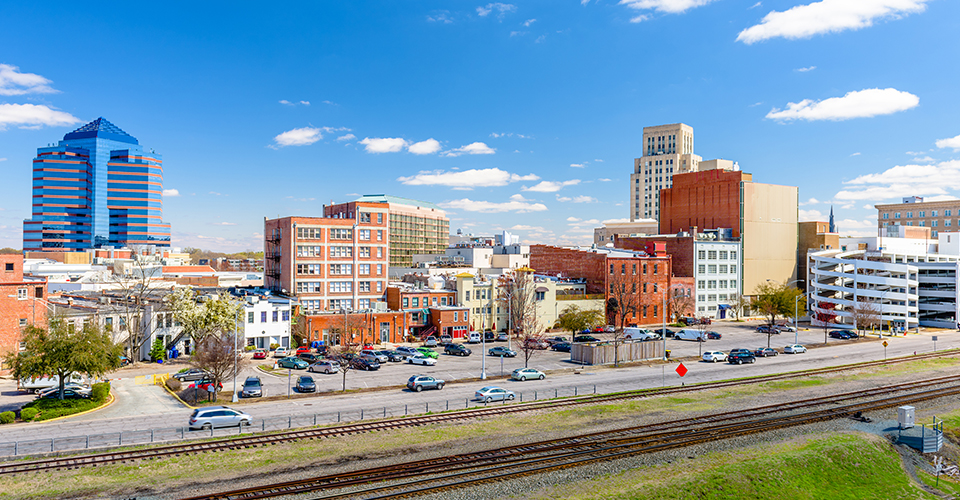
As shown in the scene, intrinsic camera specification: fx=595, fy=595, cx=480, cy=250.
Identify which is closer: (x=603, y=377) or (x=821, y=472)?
(x=821, y=472)

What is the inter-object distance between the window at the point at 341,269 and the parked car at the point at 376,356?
21355 mm

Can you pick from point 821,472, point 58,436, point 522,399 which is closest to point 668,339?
point 522,399

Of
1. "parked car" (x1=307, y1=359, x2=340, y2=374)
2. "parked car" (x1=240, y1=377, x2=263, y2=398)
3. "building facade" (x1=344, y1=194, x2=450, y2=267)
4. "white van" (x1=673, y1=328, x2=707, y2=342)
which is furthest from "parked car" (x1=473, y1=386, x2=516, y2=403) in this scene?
"building facade" (x1=344, y1=194, x2=450, y2=267)

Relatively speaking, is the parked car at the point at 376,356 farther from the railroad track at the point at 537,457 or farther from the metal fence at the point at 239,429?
the railroad track at the point at 537,457

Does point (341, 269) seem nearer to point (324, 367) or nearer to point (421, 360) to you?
point (421, 360)

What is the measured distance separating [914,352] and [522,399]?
5734 centimetres

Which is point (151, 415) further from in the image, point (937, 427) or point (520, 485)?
point (937, 427)

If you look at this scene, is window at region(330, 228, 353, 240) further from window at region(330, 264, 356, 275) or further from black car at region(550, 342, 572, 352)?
black car at region(550, 342, 572, 352)

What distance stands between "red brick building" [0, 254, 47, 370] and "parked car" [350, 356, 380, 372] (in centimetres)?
2961

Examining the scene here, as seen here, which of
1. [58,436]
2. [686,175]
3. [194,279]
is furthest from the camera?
[686,175]

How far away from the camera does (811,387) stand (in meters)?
51.6

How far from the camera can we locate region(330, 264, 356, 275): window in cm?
8362

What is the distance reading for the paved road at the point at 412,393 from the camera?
38250 mm

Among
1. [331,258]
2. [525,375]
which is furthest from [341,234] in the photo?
[525,375]
